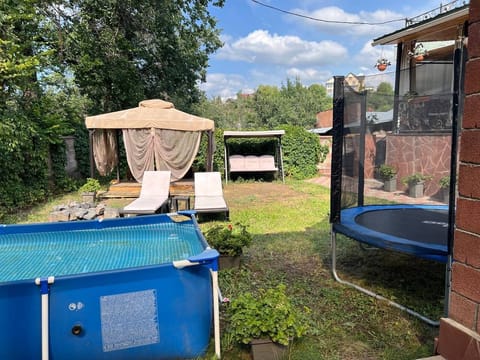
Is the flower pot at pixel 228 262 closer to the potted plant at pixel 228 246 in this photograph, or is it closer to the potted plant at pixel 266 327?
the potted plant at pixel 228 246

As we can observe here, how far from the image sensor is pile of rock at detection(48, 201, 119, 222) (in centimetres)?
627

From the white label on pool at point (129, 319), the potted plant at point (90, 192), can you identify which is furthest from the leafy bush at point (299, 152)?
the white label on pool at point (129, 319)

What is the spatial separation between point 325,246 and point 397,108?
2.07 meters

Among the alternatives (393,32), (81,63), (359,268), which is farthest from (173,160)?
(393,32)

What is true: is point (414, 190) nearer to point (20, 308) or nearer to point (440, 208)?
point (440, 208)

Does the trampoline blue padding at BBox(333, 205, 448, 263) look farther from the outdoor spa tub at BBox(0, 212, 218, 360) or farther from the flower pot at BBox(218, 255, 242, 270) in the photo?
the outdoor spa tub at BBox(0, 212, 218, 360)

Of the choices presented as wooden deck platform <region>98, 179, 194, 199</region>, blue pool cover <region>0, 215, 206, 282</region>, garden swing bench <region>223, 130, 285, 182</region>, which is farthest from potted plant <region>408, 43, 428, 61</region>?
blue pool cover <region>0, 215, 206, 282</region>

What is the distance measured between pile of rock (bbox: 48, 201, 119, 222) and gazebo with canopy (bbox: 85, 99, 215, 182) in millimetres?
2288

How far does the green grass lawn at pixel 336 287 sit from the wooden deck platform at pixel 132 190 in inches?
94.3

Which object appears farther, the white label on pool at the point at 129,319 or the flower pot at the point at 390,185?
the flower pot at the point at 390,185

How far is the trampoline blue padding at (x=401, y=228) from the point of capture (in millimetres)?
2867

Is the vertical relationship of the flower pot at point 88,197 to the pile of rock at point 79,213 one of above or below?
above

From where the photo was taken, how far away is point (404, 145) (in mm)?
4074

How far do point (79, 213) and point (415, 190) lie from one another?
18.4 ft
